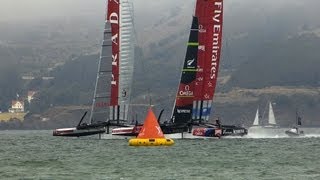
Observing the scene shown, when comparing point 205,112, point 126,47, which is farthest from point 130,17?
point 205,112

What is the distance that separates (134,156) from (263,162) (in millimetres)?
11946

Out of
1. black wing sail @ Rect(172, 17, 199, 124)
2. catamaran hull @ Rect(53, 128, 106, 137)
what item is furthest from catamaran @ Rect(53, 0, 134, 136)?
black wing sail @ Rect(172, 17, 199, 124)

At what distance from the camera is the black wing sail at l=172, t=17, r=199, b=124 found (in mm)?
114188

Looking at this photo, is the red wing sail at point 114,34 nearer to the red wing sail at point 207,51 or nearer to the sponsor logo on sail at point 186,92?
the sponsor logo on sail at point 186,92

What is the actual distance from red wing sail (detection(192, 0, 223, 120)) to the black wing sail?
6.17ft

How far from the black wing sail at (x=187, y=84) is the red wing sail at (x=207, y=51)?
188cm

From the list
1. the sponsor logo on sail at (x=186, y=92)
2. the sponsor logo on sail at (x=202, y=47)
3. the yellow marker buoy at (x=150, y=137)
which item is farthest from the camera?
the sponsor logo on sail at (x=202, y=47)

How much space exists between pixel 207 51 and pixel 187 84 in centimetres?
585

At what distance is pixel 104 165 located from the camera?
6762 cm

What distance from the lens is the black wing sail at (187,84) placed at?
11419 centimetres

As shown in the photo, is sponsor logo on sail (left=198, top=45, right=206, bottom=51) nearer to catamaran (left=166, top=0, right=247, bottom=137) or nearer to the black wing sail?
catamaran (left=166, top=0, right=247, bottom=137)

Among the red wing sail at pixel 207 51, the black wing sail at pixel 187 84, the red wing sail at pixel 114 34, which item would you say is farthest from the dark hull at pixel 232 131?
the red wing sail at pixel 114 34

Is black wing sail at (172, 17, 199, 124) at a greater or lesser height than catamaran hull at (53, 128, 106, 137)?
greater

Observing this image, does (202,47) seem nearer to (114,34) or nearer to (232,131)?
(232,131)
